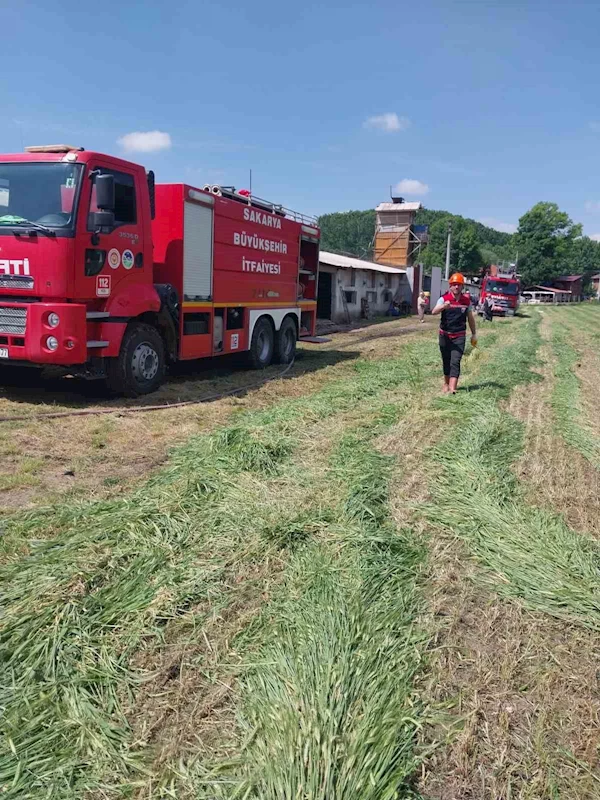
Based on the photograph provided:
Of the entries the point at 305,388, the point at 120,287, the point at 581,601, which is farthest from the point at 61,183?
the point at 581,601

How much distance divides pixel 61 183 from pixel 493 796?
23.1 feet

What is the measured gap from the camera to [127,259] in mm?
7605

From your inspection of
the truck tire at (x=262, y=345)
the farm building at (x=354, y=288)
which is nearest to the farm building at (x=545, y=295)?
the farm building at (x=354, y=288)

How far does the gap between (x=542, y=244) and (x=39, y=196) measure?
8504 cm

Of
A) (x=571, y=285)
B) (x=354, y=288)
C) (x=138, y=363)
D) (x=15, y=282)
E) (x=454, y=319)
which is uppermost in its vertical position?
(x=571, y=285)

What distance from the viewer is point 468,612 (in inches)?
122

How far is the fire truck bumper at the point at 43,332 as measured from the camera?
6793 millimetres

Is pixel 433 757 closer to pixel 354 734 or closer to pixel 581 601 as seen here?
pixel 354 734

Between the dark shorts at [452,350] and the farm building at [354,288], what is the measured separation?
16456 mm

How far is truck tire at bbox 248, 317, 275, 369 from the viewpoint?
11328 mm

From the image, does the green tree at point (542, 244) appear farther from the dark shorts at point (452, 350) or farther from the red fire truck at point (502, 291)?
the dark shorts at point (452, 350)

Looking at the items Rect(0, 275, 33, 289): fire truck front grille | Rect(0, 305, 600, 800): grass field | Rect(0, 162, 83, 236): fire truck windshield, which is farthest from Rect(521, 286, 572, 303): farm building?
Rect(0, 305, 600, 800): grass field

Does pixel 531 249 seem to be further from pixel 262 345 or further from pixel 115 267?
pixel 115 267

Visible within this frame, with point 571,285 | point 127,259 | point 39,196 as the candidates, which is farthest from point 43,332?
point 571,285
